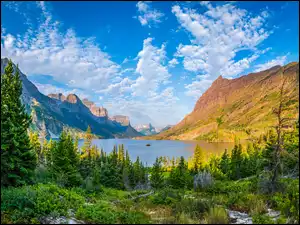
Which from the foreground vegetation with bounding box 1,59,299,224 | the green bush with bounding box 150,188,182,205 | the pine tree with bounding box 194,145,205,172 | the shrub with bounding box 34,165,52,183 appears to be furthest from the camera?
the pine tree with bounding box 194,145,205,172

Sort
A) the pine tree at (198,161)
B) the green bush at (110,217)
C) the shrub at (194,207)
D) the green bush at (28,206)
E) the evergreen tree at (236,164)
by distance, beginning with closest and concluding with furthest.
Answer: the green bush at (28,206) → the green bush at (110,217) → the shrub at (194,207) → the evergreen tree at (236,164) → the pine tree at (198,161)

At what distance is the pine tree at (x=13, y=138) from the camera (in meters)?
15.8

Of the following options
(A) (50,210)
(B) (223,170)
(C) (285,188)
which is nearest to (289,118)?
(C) (285,188)

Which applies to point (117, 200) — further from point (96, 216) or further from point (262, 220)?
point (262, 220)

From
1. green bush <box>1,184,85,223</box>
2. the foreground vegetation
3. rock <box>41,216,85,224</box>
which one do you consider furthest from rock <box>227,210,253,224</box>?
green bush <box>1,184,85,223</box>

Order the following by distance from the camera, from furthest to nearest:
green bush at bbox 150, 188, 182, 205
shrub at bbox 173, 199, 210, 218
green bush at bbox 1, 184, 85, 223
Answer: green bush at bbox 150, 188, 182, 205 < shrub at bbox 173, 199, 210, 218 < green bush at bbox 1, 184, 85, 223

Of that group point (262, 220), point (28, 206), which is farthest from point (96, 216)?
point (262, 220)

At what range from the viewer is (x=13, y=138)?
632 inches

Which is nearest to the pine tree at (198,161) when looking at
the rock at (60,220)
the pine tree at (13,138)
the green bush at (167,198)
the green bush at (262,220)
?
the green bush at (167,198)

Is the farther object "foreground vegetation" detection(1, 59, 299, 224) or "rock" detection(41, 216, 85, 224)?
"foreground vegetation" detection(1, 59, 299, 224)

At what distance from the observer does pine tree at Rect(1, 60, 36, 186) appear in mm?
15781

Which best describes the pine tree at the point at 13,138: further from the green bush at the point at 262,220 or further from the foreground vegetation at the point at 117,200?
the green bush at the point at 262,220

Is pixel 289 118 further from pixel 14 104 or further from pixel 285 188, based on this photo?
pixel 14 104

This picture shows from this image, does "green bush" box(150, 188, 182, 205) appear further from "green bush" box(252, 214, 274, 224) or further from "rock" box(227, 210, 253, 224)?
"green bush" box(252, 214, 274, 224)
